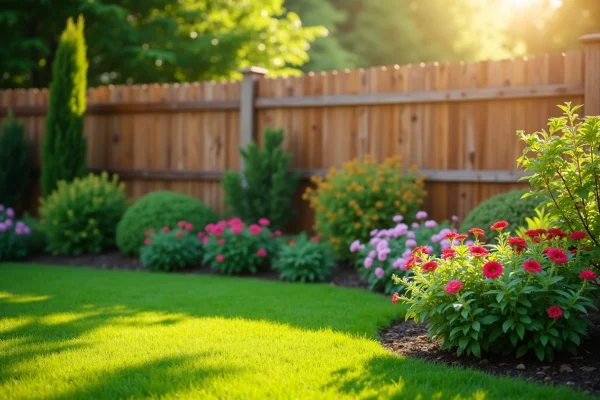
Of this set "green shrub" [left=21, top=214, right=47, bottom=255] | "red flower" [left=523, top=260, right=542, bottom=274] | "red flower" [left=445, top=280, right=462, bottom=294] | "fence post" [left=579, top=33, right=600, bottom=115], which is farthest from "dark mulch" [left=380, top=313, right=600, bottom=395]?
"green shrub" [left=21, top=214, right=47, bottom=255]

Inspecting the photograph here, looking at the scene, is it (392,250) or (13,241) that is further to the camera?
(13,241)

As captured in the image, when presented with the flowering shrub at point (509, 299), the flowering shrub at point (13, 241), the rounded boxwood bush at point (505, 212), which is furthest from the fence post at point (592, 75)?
the flowering shrub at point (13, 241)

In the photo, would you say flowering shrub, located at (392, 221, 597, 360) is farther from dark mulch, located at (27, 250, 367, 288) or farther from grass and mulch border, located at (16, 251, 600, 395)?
dark mulch, located at (27, 250, 367, 288)

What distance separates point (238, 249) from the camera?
7.19 metres

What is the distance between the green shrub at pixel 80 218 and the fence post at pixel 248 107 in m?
2.01

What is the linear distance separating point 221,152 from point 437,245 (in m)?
4.32

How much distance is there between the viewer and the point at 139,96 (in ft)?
33.5

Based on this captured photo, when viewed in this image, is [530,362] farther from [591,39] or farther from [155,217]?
[155,217]

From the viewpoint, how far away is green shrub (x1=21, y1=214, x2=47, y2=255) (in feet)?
29.5

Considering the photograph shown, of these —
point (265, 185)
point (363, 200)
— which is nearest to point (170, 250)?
point (265, 185)

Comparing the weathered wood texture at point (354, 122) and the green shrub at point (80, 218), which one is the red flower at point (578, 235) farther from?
the green shrub at point (80, 218)

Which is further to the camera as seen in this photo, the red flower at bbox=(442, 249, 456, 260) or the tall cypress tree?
the tall cypress tree

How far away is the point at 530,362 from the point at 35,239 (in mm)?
7504

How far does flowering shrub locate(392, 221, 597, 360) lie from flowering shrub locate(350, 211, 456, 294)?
6.07ft
